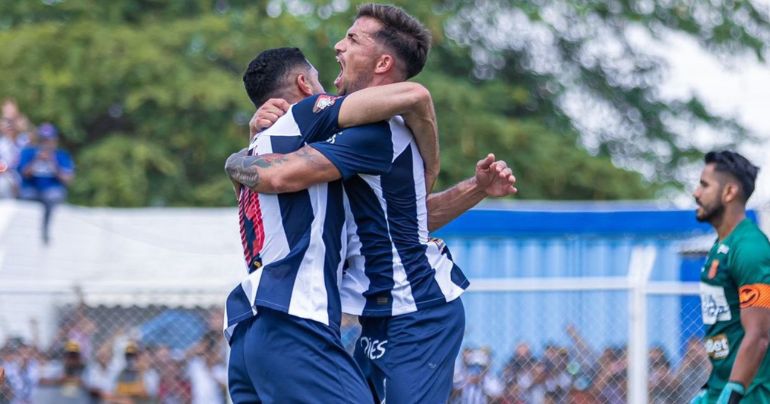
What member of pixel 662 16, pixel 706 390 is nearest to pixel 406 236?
pixel 706 390

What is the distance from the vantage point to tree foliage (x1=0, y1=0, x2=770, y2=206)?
58.5 ft

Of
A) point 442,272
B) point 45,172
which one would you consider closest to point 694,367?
point 442,272

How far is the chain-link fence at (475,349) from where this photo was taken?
889 cm

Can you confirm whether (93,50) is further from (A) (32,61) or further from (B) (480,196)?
(B) (480,196)

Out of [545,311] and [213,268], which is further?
[213,268]

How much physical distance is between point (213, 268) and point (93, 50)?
494 cm

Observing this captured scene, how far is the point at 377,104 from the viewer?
4.55 m

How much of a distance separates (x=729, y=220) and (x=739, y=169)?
0.90 feet

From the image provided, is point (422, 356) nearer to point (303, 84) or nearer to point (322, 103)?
point (322, 103)

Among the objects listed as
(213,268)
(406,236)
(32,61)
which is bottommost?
(213,268)

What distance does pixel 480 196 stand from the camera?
5.29 m

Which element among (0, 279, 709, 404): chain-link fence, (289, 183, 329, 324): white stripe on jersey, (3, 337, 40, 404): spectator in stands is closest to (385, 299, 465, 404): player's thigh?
(289, 183, 329, 324): white stripe on jersey

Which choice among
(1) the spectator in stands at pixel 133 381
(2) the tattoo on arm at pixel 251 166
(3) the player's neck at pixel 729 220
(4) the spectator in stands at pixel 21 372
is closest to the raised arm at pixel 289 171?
(2) the tattoo on arm at pixel 251 166

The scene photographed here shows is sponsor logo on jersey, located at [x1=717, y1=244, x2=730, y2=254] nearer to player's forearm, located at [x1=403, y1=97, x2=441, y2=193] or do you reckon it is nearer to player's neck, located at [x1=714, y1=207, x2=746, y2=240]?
player's neck, located at [x1=714, y1=207, x2=746, y2=240]
